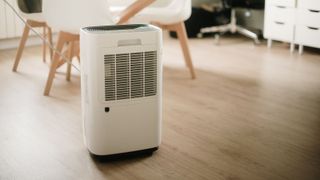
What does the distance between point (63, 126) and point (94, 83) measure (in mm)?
599

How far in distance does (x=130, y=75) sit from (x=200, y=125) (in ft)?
2.09

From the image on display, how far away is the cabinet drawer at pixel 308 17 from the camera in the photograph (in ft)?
11.8

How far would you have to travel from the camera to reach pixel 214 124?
7.16 feet

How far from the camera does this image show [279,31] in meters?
3.92

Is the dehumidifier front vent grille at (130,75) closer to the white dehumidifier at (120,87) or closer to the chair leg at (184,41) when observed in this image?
the white dehumidifier at (120,87)

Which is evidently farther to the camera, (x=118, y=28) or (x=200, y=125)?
(x=200, y=125)

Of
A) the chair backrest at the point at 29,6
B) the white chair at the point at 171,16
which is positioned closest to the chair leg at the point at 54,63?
the white chair at the point at 171,16

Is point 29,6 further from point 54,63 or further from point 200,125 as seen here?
point 200,125

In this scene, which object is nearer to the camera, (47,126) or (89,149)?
(89,149)

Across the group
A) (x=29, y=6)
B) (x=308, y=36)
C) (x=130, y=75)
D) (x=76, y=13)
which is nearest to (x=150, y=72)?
(x=130, y=75)

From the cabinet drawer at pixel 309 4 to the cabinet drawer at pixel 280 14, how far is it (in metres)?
0.10

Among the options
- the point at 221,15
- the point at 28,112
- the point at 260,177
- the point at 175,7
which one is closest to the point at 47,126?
the point at 28,112

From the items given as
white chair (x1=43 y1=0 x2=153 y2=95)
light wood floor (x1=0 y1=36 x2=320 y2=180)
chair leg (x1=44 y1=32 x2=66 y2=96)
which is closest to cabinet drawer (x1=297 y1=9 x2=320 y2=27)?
light wood floor (x1=0 y1=36 x2=320 y2=180)

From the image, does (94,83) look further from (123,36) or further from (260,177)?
(260,177)
